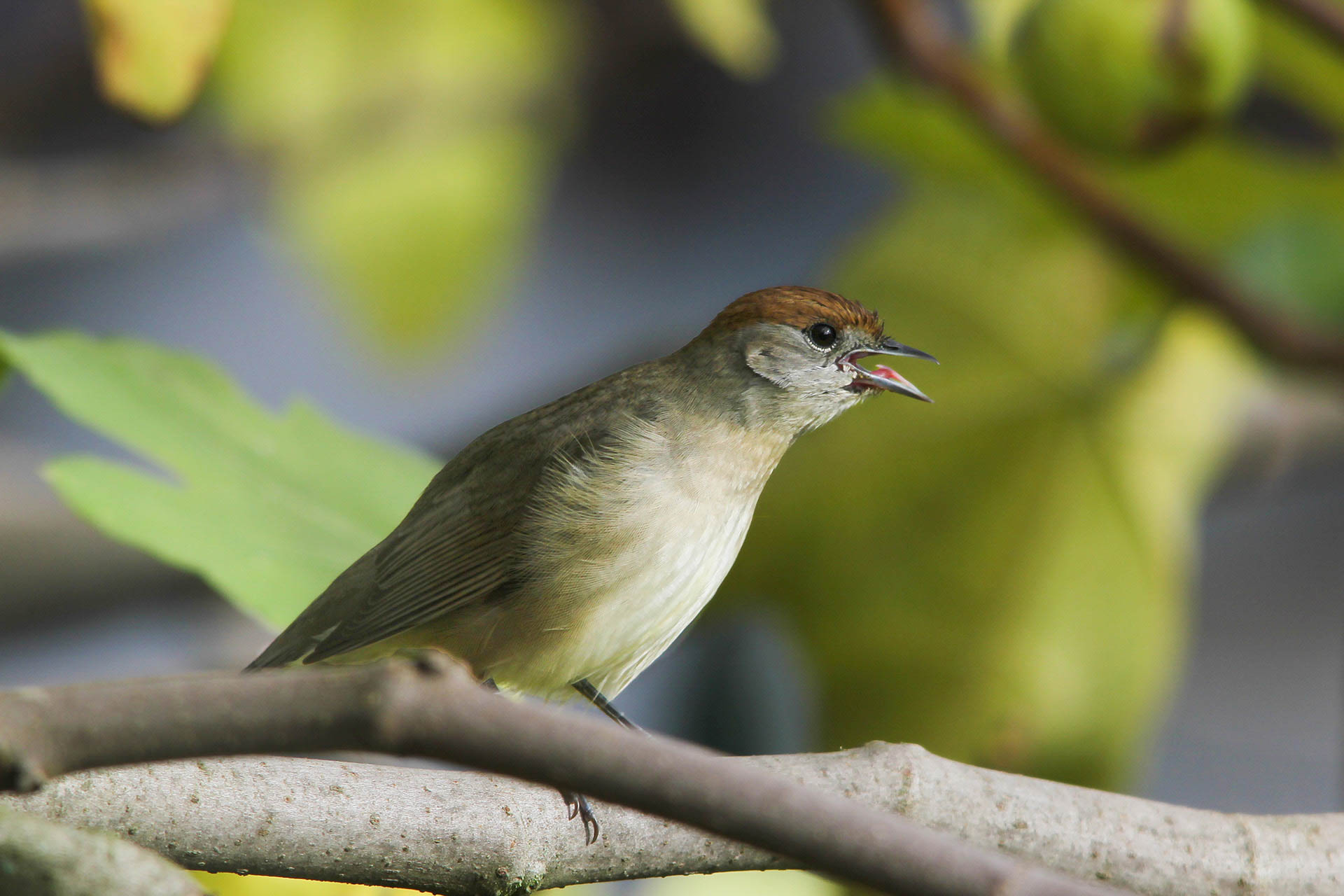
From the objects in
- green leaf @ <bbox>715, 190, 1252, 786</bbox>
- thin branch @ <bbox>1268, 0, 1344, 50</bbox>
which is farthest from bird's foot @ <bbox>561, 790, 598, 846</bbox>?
thin branch @ <bbox>1268, 0, 1344, 50</bbox>

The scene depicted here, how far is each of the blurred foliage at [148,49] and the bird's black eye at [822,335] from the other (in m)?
0.71

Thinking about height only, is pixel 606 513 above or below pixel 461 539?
above

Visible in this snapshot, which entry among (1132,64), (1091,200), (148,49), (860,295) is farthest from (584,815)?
(860,295)

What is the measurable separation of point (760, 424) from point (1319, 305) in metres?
1.07

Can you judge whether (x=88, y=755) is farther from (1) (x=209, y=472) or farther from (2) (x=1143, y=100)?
(2) (x=1143, y=100)

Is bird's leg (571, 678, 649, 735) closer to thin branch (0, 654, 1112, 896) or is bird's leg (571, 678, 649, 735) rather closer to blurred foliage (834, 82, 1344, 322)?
thin branch (0, 654, 1112, 896)

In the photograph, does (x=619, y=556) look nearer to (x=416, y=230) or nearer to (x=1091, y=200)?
(x=1091, y=200)

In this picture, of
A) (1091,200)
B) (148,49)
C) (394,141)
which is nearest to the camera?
(148,49)

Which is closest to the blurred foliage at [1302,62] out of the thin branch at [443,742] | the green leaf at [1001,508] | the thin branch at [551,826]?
the green leaf at [1001,508]

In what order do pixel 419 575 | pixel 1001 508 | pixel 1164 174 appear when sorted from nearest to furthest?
1. pixel 419 575
2. pixel 1001 508
3. pixel 1164 174

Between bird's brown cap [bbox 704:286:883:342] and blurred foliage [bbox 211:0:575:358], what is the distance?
105 centimetres

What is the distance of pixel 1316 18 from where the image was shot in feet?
5.57

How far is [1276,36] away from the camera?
7.00 ft

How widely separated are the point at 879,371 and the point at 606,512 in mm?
341
